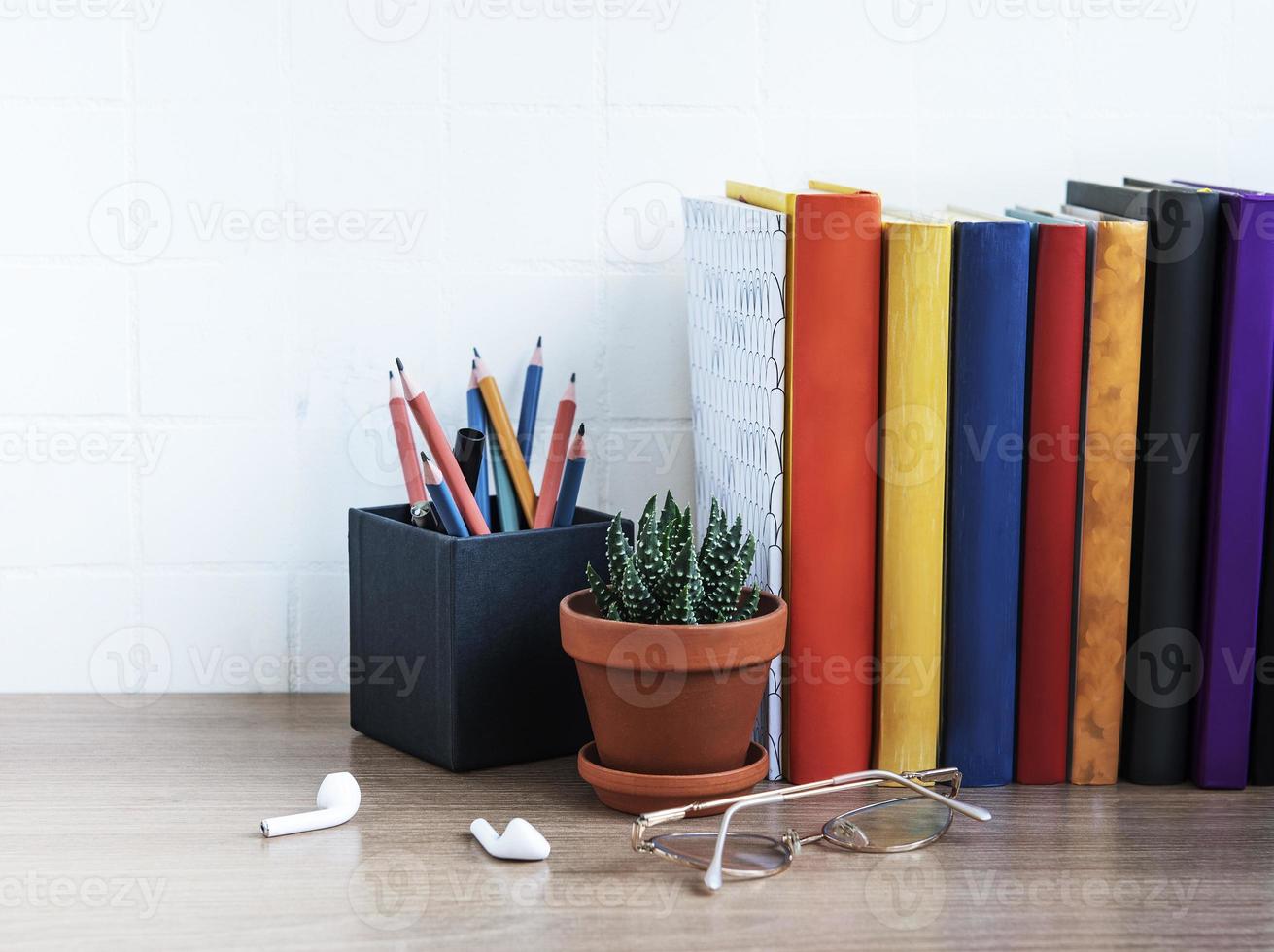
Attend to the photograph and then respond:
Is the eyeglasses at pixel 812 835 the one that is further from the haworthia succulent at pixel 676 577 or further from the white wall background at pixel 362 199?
the white wall background at pixel 362 199

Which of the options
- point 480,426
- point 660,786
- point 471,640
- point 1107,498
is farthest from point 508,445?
point 1107,498

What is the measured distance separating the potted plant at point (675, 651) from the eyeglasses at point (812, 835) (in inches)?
1.2

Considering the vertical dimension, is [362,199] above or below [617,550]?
above

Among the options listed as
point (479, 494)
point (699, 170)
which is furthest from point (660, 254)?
point (479, 494)

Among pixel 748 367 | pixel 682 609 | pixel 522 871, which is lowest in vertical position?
pixel 522 871

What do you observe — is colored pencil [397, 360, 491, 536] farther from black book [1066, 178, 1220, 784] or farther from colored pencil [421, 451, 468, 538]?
black book [1066, 178, 1220, 784]

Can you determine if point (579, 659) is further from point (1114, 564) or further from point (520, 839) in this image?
point (1114, 564)

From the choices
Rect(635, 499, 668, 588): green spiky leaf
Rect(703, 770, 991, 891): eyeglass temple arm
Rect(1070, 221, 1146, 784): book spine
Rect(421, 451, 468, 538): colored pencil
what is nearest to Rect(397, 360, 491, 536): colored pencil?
Rect(421, 451, 468, 538): colored pencil

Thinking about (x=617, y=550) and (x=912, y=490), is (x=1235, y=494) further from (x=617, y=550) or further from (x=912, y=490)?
(x=617, y=550)

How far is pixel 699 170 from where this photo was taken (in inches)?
32.9

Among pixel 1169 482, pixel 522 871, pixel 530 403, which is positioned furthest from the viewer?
pixel 530 403

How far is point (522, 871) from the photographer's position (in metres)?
0.57

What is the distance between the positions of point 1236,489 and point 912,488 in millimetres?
166

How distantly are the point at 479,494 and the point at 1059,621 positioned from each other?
0.33 meters
